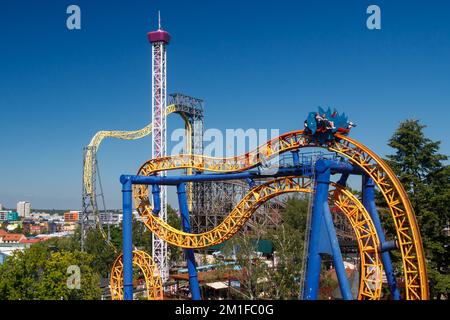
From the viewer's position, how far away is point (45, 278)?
22594mm

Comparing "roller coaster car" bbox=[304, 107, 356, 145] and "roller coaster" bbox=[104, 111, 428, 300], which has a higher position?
"roller coaster car" bbox=[304, 107, 356, 145]

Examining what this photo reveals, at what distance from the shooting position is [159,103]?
37.2 meters

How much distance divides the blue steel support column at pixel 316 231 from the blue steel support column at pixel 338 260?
9.6 inches

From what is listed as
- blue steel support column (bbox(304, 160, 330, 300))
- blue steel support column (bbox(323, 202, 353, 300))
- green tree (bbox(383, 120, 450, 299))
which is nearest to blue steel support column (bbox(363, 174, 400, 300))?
blue steel support column (bbox(323, 202, 353, 300))

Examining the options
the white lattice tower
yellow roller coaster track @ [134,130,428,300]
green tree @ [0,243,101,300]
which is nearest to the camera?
yellow roller coaster track @ [134,130,428,300]

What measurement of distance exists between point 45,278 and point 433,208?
18.5 meters

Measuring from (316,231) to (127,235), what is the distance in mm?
9799

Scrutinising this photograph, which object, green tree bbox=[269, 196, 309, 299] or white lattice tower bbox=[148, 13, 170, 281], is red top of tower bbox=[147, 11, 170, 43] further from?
green tree bbox=[269, 196, 309, 299]

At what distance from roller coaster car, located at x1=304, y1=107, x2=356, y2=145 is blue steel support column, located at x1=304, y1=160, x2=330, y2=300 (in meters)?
1.19

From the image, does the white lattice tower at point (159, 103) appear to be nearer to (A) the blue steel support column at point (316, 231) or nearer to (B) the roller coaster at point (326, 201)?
(B) the roller coaster at point (326, 201)

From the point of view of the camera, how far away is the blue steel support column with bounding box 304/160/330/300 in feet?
51.2

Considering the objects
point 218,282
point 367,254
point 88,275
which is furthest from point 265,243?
point 367,254

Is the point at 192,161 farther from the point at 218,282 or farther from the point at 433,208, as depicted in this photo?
the point at 218,282

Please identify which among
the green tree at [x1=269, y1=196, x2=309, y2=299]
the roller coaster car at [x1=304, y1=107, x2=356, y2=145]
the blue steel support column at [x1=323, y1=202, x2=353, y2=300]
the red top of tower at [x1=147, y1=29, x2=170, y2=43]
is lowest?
the green tree at [x1=269, y1=196, x2=309, y2=299]
